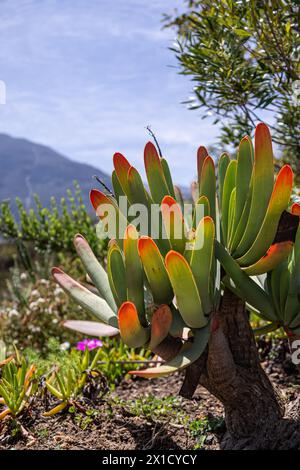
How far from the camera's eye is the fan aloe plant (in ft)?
7.27

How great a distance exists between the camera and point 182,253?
7.91 feet

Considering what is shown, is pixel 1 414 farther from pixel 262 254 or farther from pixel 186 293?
pixel 262 254

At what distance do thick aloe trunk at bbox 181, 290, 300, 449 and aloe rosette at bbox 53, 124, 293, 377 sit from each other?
143 millimetres

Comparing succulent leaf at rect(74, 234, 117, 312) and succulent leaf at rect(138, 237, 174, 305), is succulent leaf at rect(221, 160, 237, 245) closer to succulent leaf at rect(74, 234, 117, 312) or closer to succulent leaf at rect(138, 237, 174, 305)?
succulent leaf at rect(138, 237, 174, 305)

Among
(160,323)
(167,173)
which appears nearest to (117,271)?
(160,323)

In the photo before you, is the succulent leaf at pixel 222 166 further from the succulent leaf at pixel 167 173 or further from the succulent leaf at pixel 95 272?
the succulent leaf at pixel 95 272

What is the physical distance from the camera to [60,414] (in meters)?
3.20

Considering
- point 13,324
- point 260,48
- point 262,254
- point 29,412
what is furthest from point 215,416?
point 13,324

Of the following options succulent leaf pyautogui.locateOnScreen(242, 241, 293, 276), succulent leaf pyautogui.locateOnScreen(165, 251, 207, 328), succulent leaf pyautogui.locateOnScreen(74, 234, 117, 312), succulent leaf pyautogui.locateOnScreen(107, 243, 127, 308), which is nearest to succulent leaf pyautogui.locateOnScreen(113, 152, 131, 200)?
succulent leaf pyautogui.locateOnScreen(107, 243, 127, 308)

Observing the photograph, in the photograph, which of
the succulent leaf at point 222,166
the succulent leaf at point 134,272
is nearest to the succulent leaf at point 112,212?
the succulent leaf at point 134,272

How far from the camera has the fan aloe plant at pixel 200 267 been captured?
2.21 meters

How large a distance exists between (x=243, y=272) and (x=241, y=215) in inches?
9.8

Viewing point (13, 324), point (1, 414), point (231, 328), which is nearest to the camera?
point (231, 328)

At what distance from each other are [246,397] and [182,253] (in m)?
0.73
